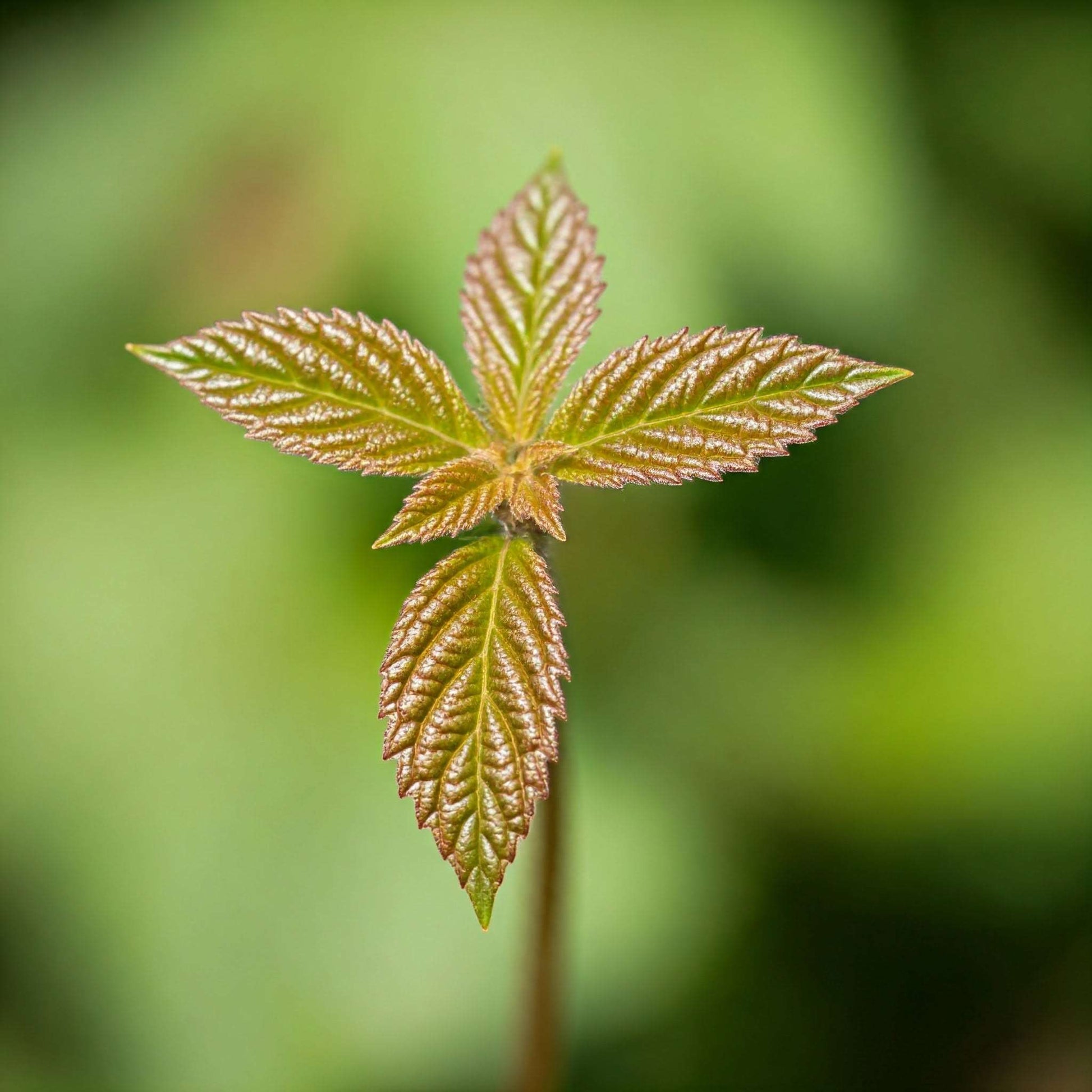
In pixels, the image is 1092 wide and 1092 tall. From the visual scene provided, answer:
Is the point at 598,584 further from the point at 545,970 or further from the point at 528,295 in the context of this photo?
the point at 528,295

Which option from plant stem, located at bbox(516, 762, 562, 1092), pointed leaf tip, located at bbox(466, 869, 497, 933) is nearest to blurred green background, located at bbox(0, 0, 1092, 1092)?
plant stem, located at bbox(516, 762, 562, 1092)

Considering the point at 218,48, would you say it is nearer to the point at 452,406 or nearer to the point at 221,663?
the point at 221,663

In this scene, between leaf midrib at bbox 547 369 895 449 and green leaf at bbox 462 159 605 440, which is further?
green leaf at bbox 462 159 605 440

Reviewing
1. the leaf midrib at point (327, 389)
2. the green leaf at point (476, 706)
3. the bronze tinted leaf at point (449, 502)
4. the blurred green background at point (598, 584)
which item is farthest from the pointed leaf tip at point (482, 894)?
the blurred green background at point (598, 584)

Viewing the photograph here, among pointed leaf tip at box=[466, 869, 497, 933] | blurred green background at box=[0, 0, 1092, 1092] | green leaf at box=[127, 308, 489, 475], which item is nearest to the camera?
pointed leaf tip at box=[466, 869, 497, 933]

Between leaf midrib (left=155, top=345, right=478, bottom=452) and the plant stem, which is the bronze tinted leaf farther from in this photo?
the plant stem

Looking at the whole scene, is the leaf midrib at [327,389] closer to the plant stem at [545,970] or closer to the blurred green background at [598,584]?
the plant stem at [545,970]
